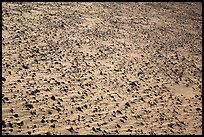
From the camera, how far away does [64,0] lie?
11.5m

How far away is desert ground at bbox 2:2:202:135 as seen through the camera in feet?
20.9

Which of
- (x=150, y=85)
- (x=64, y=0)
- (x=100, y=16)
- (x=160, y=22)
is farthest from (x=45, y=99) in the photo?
(x=160, y=22)

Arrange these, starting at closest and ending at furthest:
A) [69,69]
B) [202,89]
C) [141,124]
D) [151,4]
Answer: [141,124] < [69,69] < [202,89] < [151,4]

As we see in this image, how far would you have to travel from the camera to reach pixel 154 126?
662 centimetres

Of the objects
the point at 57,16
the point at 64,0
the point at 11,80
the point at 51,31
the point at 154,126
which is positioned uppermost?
the point at 64,0

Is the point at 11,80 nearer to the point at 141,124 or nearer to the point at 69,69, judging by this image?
the point at 69,69

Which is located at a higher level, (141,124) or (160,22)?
(160,22)

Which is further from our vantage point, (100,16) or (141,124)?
(100,16)

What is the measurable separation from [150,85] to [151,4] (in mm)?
6421

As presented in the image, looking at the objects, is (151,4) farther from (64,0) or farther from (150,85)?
(150,85)

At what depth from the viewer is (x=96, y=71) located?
7.98 metres

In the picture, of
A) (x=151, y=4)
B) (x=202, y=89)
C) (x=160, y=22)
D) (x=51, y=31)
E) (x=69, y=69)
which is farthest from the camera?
(x=151, y=4)

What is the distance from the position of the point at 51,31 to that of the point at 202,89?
211 inches

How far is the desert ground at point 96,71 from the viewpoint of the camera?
6.36 meters
